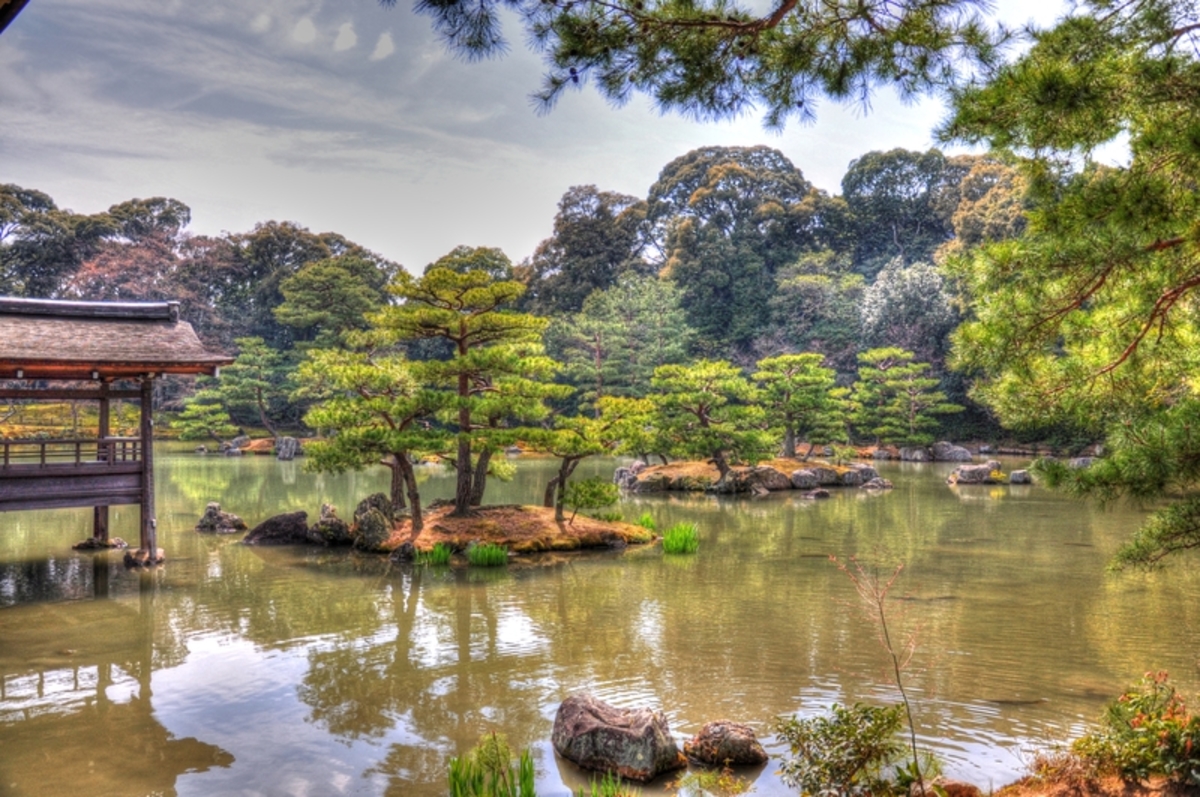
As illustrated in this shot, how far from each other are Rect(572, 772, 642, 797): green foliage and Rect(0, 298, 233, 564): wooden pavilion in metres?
8.10

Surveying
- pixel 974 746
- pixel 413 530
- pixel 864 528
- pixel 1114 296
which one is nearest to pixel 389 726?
pixel 974 746

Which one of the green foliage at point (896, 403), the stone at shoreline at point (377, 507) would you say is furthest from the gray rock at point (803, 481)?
the stone at shoreline at point (377, 507)

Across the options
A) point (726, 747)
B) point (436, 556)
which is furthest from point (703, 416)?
point (726, 747)

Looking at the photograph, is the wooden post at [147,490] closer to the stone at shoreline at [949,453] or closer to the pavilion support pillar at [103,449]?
the pavilion support pillar at [103,449]

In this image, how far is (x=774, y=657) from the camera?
6.66 metres

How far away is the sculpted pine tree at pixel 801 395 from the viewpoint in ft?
72.8

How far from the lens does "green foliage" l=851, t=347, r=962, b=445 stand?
90.0ft

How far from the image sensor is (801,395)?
21984mm

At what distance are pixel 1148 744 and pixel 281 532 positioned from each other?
1178cm

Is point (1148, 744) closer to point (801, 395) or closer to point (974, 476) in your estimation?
point (801, 395)

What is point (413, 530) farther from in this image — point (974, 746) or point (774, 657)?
point (974, 746)

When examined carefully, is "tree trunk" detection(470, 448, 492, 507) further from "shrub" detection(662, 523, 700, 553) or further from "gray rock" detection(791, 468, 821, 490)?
"gray rock" detection(791, 468, 821, 490)

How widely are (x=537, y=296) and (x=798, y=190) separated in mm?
14036

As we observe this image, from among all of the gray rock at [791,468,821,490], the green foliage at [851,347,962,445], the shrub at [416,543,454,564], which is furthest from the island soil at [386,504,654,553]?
the green foliage at [851,347,962,445]
